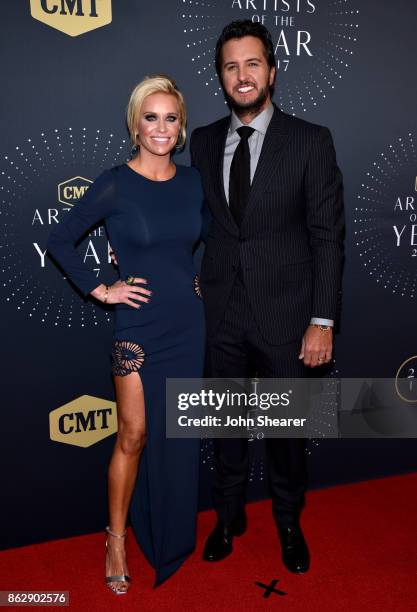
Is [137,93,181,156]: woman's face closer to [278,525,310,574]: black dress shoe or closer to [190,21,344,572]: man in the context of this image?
[190,21,344,572]: man

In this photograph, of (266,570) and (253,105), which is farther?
(266,570)

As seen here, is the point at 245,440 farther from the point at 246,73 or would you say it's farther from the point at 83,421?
the point at 246,73

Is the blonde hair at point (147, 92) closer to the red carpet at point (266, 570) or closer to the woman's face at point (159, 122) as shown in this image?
the woman's face at point (159, 122)

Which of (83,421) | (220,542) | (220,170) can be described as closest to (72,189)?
(220,170)

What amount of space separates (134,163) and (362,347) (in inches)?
59.9

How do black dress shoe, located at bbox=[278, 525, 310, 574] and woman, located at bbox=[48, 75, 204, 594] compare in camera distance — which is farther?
black dress shoe, located at bbox=[278, 525, 310, 574]

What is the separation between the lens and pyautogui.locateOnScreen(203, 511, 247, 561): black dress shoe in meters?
2.82

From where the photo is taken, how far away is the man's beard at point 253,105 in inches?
98.0

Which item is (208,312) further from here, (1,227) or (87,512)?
(87,512)

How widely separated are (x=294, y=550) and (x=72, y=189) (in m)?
1.75

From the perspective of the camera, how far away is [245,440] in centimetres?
286

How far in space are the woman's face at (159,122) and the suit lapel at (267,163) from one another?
336mm

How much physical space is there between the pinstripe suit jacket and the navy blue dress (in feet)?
0.32

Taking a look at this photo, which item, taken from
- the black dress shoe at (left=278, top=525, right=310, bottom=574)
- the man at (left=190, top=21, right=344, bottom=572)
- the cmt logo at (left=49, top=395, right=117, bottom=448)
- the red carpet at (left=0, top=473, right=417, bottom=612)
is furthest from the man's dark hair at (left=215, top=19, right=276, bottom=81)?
the red carpet at (left=0, top=473, right=417, bottom=612)
